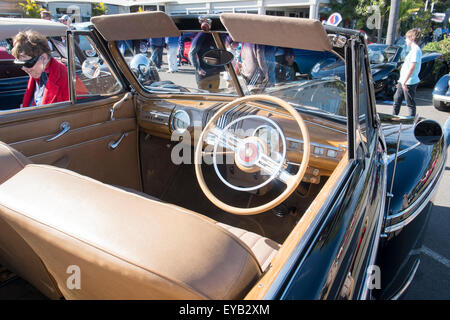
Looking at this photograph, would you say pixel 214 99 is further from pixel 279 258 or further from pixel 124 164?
pixel 279 258

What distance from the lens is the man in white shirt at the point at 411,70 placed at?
5.90 meters

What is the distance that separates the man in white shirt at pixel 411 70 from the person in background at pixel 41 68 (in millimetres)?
5513

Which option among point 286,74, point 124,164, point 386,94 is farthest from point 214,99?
point 386,94

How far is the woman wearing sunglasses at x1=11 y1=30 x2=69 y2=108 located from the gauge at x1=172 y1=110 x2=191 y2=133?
822mm

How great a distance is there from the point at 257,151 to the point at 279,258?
871mm

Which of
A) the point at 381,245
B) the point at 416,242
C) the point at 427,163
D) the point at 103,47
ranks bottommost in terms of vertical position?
the point at 416,242

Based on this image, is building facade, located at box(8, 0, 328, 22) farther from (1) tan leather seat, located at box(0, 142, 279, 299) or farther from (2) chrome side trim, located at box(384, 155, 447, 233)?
(1) tan leather seat, located at box(0, 142, 279, 299)

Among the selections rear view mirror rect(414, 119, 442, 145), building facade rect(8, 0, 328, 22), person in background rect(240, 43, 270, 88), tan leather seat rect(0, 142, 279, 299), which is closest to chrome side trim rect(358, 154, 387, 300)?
rear view mirror rect(414, 119, 442, 145)

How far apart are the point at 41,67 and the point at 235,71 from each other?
1.55m

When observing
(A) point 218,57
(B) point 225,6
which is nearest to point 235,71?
(A) point 218,57

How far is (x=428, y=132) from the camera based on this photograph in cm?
215

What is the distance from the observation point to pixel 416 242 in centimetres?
207

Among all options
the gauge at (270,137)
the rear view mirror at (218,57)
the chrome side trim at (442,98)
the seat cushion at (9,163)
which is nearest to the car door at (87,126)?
the rear view mirror at (218,57)

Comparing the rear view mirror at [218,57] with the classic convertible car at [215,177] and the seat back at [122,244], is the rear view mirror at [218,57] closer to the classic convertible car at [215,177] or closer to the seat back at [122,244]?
the classic convertible car at [215,177]
